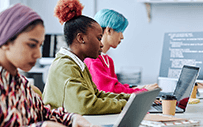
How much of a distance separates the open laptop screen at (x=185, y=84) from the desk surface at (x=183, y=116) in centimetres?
6

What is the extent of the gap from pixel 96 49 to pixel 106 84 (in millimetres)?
339

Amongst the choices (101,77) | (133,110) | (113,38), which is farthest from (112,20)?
(133,110)

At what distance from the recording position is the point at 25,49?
0.62 m

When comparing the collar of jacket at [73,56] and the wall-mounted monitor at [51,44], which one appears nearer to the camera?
the collar of jacket at [73,56]

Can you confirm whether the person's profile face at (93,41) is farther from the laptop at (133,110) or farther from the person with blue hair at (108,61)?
the laptop at (133,110)

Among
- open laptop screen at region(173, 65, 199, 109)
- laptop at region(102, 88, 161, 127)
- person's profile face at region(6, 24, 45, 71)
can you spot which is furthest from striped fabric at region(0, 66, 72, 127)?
open laptop screen at region(173, 65, 199, 109)

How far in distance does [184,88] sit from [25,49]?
110 cm

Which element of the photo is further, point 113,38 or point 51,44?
point 51,44

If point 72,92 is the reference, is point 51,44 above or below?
below

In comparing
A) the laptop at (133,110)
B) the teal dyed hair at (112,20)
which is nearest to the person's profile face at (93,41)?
the teal dyed hair at (112,20)

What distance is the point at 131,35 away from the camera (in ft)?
12.4

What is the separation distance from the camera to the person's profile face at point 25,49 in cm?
62

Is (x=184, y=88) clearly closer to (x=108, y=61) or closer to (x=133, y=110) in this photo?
(x=108, y=61)

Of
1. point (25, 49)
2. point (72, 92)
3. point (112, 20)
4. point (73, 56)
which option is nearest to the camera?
point (25, 49)
